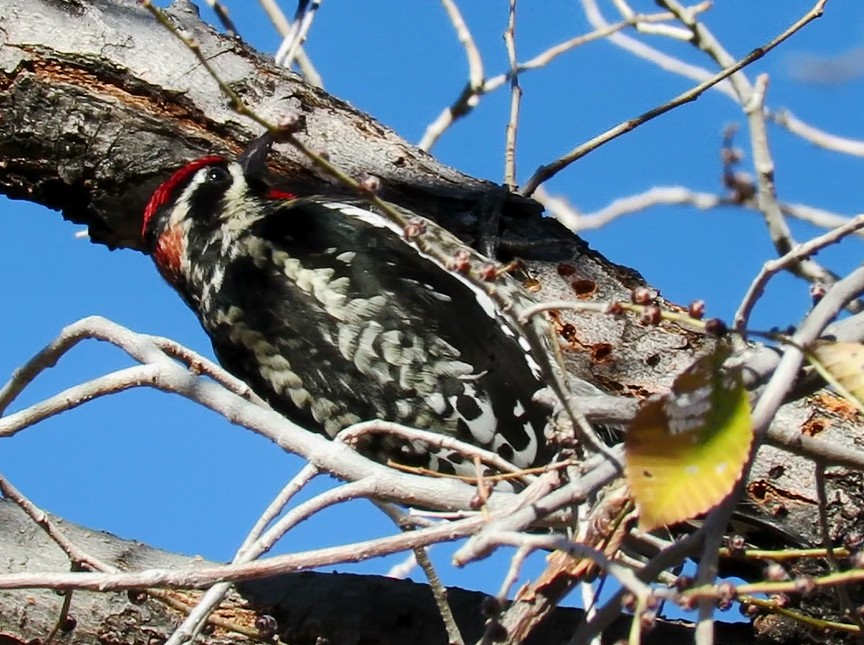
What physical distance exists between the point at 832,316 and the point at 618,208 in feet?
8.73

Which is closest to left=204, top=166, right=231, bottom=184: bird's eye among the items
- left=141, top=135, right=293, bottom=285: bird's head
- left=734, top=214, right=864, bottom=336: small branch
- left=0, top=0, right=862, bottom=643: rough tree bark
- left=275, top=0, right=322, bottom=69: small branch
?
left=141, top=135, right=293, bottom=285: bird's head

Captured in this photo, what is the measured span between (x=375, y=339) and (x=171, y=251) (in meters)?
0.62

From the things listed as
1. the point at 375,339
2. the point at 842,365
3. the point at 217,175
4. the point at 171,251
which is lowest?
the point at 842,365

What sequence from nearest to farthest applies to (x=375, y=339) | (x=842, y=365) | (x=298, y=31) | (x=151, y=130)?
Result: (x=842, y=365), (x=375, y=339), (x=151, y=130), (x=298, y=31)

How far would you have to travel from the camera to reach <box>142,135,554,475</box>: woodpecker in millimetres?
2676

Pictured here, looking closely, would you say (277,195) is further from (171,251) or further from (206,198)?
(171,251)

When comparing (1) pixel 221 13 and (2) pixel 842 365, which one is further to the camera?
(1) pixel 221 13

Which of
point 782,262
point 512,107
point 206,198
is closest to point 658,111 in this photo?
point 512,107

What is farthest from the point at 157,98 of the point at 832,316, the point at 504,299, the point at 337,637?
the point at 832,316

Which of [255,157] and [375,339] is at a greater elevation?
[255,157]

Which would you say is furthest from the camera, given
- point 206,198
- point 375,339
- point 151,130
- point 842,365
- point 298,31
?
point 298,31

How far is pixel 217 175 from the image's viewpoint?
9.73 ft

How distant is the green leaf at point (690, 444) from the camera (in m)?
1.27

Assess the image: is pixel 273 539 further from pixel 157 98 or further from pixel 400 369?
pixel 157 98
